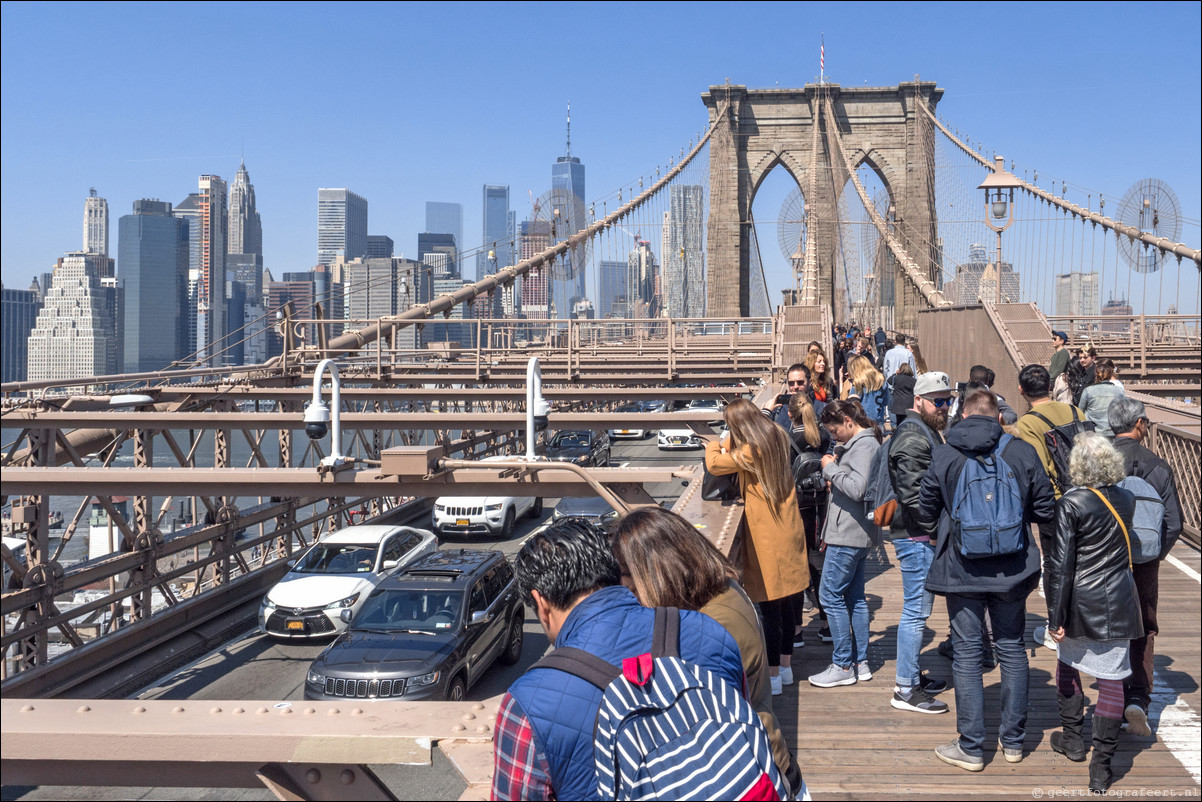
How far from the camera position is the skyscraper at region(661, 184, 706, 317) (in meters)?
56.2

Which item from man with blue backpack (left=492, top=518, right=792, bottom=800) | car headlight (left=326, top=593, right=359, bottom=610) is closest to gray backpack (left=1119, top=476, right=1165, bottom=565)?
man with blue backpack (left=492, top=518, right=792, bottom=800)

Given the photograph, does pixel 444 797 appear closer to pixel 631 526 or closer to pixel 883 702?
pixel 883 702

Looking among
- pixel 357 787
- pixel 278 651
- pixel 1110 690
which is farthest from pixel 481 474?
pixel 278 651

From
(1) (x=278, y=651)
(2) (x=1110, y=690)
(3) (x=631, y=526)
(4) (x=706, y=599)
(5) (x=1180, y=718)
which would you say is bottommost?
(1) (x=278, y=651)

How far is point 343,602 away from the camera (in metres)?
14.4

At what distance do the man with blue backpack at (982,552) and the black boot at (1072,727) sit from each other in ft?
0.65

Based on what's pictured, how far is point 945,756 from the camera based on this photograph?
13.5 ft

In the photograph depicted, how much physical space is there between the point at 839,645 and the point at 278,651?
10723 mm

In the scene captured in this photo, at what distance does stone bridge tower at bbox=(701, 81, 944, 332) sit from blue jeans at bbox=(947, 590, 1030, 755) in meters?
43.0

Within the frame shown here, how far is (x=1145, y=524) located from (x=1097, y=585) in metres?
0.59

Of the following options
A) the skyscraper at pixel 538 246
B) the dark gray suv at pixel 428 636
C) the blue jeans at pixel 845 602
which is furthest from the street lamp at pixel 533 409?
the skyscraper at pixel 538 246

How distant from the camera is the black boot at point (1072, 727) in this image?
417cm

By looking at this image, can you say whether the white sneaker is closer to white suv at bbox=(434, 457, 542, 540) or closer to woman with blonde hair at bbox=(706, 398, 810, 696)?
woman with blonde hair at bbox=(706, 398, 810, 696)

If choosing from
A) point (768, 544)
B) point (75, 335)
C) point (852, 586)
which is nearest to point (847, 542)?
point (852, 586)
